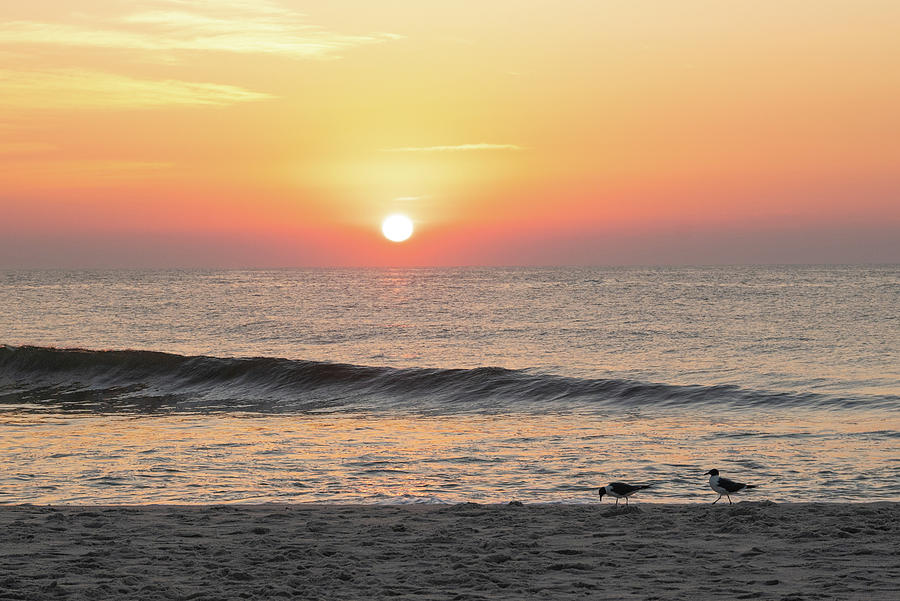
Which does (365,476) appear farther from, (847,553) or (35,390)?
(35,390)

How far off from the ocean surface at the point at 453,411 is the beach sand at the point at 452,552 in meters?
1.87

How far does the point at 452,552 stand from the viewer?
9742 mm

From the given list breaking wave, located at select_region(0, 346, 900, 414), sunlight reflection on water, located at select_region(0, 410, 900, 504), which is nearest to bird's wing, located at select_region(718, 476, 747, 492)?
sunlight reflection on water, located at select_region(0, 410, 900, 504)

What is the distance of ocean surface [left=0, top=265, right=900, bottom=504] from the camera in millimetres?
14602

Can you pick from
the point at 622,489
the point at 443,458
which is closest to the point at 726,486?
the point at 622,489

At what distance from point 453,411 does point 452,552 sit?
16.0 meters

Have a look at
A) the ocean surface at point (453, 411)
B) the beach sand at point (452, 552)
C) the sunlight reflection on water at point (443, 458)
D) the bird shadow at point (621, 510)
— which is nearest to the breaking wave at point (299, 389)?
the ocean surface at point (453, 411)

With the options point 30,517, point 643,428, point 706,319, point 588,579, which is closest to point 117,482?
point 30,517

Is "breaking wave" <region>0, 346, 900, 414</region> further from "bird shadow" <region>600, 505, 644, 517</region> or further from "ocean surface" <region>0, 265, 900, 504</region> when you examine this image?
"bird shadow" <region>600, 505, 644, 517</region>

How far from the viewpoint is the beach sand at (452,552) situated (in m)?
8.33

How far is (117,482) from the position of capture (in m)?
14.6

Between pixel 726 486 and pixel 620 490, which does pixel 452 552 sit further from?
pixel 726 486

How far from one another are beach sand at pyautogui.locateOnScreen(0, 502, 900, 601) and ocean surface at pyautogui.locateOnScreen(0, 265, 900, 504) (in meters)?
1.87

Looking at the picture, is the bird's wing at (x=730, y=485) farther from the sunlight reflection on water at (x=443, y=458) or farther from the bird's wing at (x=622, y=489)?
the bird's wing at (x=622, y=489)
